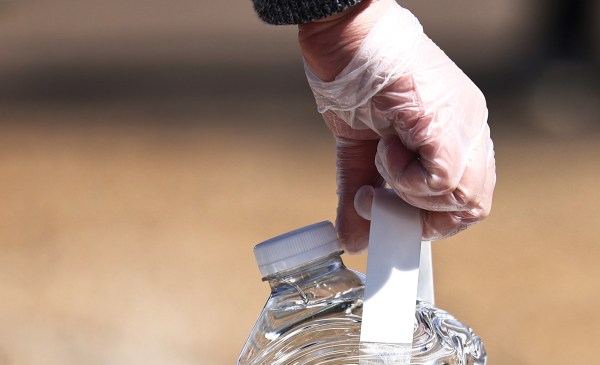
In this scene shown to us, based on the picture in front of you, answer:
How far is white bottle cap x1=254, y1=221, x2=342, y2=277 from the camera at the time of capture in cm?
69

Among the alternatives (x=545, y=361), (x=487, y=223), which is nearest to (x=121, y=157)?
(x=487, y=223)

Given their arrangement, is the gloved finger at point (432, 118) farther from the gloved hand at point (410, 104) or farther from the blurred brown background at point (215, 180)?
the blurred brown background at point (215, 180)

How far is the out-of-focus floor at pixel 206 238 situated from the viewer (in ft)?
7.09

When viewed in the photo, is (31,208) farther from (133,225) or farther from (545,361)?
(545,361)

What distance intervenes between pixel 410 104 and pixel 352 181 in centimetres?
16

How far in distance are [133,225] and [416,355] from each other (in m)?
2.16

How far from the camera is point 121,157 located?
3.30m

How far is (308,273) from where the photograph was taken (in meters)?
0.74

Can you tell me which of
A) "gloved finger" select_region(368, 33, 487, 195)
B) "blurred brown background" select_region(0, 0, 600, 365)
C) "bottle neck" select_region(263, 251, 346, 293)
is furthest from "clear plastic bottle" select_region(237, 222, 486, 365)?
"blurred brown background" select_region(0, 0, 600, 365)

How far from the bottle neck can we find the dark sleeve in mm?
197

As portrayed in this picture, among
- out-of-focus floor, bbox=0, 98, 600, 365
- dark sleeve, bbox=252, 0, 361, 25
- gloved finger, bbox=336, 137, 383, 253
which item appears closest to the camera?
dark sleeve, bbox=252, 0, 361, 25

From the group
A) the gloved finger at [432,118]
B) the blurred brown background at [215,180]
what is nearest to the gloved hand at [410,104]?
the gloved finger at [432,118]

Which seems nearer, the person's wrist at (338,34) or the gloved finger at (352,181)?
the person's wrist at (338,34)

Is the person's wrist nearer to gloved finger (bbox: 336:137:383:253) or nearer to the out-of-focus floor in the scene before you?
gloved finger (bbox: 336:137:383:253)
